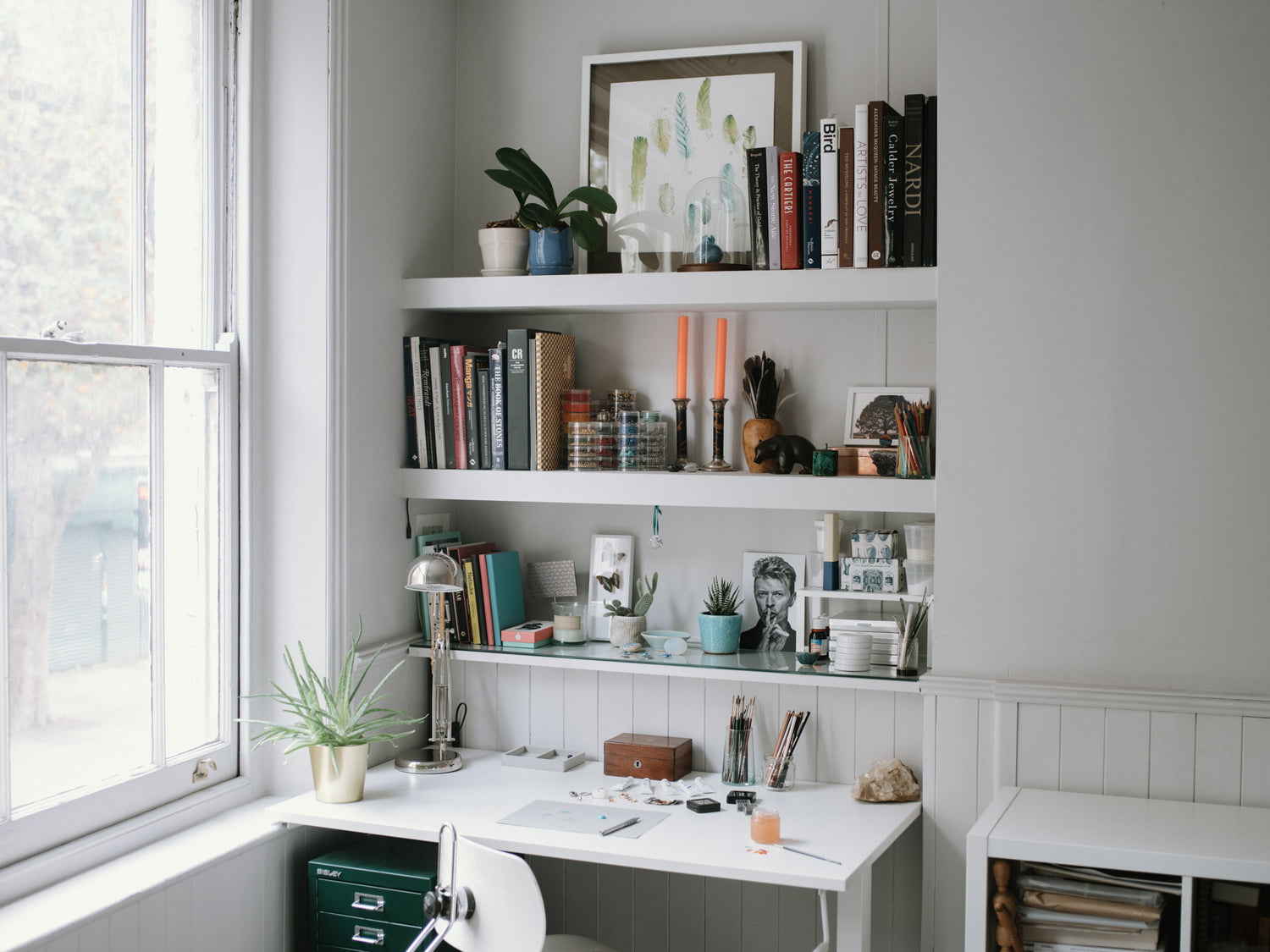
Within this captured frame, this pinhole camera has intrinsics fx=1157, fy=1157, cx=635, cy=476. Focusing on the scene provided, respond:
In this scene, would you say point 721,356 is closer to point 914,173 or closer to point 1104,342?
point 914,173

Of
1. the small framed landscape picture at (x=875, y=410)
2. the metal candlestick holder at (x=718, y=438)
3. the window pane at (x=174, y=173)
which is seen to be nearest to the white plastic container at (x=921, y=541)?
the small framed landscape picture at (x=875, y=410)

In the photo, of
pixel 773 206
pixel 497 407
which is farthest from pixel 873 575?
pixel 497 407

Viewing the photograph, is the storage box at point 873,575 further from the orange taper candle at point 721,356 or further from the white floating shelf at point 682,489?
the orange taper candle at point 721,356

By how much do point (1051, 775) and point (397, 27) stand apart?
229 cm

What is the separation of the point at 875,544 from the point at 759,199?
2.76 ft

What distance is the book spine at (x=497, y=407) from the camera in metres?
2.84

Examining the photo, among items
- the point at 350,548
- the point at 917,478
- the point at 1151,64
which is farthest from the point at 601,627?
the point at 1151,64

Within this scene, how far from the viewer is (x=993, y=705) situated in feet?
8.00

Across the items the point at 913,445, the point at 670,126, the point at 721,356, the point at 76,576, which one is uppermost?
the point at 670,126

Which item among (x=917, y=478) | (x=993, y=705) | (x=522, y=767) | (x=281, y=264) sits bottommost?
(x=522, y=767)

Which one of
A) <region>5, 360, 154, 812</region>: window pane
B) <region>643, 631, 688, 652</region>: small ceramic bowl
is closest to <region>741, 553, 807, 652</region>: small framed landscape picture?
<region>643, 631, 688, 652</region>: small ceramic bowl

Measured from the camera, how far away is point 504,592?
2.95 metres

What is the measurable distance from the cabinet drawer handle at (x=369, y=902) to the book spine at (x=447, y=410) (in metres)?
1.03

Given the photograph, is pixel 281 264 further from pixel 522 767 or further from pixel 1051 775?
pixel 1051 775
